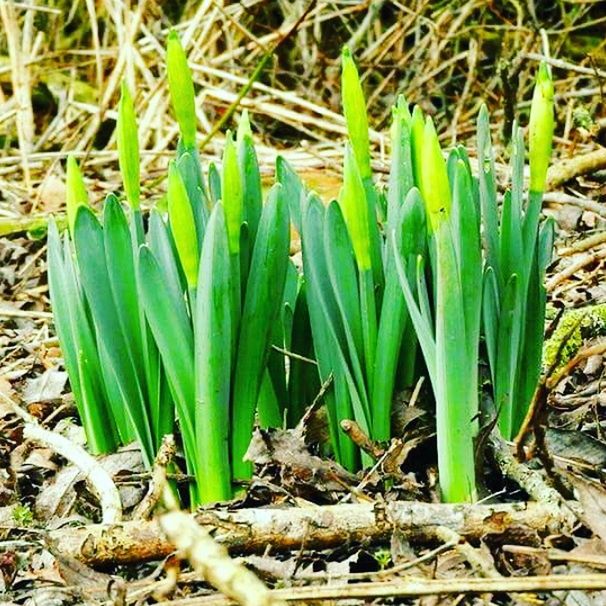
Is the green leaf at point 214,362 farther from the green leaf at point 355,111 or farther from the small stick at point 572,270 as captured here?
the small stick at point 572,270

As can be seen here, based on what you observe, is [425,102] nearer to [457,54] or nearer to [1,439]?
[457,54]

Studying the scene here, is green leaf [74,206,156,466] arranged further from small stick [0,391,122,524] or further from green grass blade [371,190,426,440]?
green grass blade [371,190,426,440]

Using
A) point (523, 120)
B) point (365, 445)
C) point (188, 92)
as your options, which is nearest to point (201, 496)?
point (365, 445)

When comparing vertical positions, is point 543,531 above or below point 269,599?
→ below

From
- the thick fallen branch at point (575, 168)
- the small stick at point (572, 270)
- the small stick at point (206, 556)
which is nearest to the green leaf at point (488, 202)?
the small stick at point (572, 270)

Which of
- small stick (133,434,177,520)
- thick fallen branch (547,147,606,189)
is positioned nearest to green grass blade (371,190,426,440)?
small stick (133,434,177,520)

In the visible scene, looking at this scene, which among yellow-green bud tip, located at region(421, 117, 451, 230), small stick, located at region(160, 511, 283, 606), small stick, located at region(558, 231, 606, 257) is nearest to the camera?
small stick, located at region(160, 511, 283, 606)
